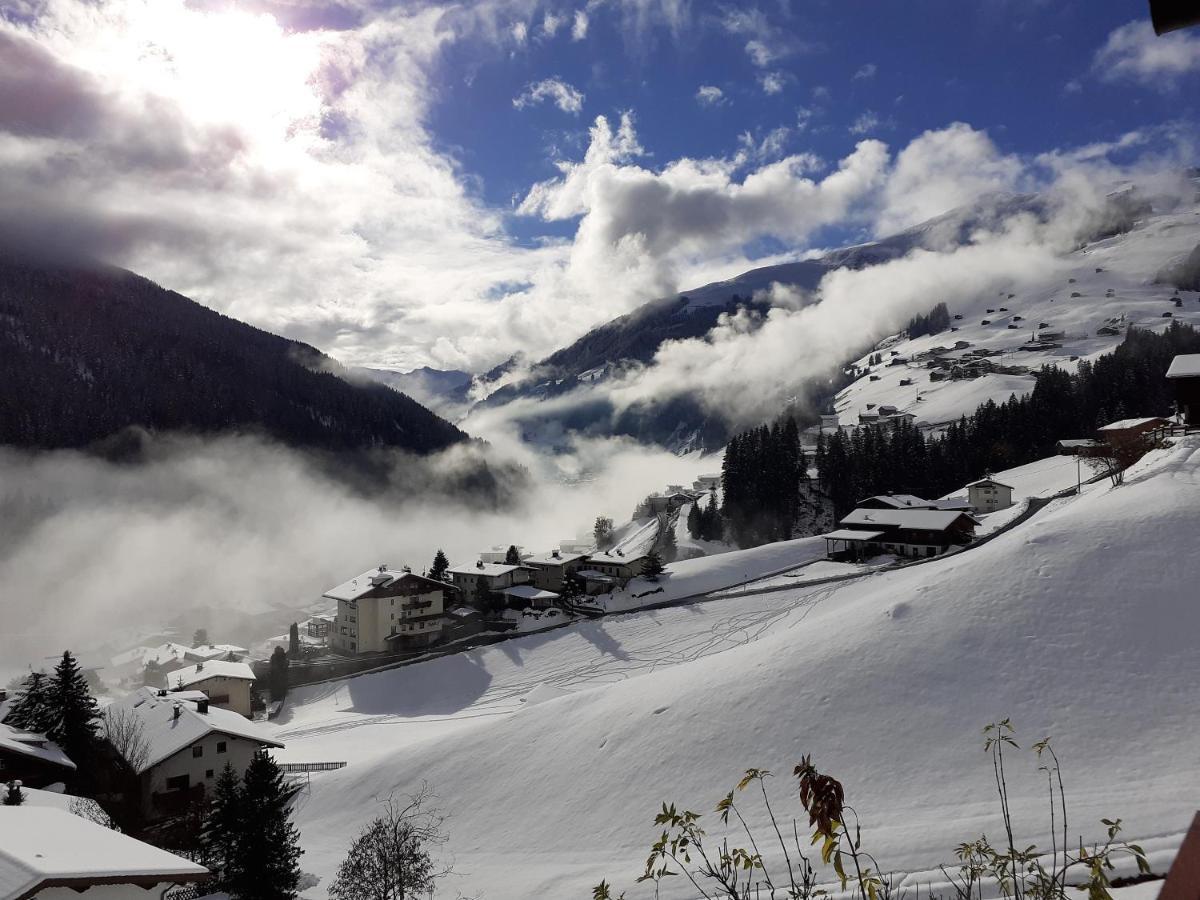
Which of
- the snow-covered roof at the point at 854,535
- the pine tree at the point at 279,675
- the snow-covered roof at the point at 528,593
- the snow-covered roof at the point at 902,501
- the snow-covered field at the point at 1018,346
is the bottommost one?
the pine tree at the point at 279,675

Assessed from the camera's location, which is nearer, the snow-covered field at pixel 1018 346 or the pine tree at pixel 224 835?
the pine tree at pixel 224 835

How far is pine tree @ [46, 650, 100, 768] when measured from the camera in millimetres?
33031

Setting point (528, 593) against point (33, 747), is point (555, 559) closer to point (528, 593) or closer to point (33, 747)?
point (528, 593)

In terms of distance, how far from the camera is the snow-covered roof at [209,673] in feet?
170

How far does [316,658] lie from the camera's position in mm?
65375

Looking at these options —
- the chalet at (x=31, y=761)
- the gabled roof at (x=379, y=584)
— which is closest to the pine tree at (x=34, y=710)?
the chalet at (x=31, y=761)

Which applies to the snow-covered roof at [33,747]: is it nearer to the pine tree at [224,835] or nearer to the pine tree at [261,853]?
the pine tree at [224,835]

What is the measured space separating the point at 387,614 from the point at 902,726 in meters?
54.5

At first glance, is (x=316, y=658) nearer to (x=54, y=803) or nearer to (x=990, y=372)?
(x=54, y=803)

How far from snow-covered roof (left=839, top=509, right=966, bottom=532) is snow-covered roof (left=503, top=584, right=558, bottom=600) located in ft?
99.3

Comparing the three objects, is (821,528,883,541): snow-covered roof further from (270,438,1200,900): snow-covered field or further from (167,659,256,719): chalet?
(167,659,256,719): chalet

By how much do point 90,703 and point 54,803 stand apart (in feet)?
36.3

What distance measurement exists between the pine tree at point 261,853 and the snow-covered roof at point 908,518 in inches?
2125

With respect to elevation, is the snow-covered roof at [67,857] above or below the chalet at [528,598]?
above
